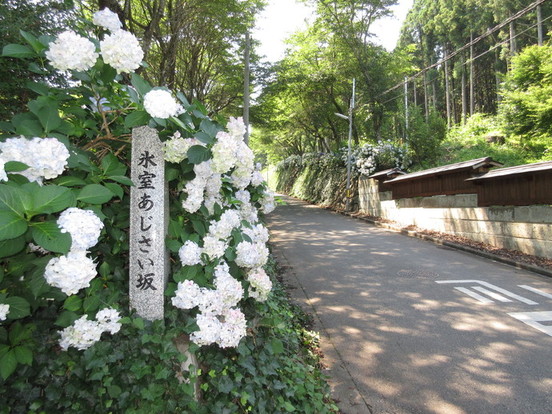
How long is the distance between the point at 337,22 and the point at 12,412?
20.5m

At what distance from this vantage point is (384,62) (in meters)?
19.2

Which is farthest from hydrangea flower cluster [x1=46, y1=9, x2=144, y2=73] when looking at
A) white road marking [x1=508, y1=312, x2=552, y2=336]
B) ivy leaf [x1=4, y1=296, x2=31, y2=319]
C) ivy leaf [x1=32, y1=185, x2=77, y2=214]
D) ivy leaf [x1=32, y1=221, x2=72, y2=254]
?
white road marking [x1=508, y1=312, x2=552, y2=336]

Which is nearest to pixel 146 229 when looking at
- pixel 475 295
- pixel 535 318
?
pixel 535 318

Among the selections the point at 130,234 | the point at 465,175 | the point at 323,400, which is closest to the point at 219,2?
the point at 465,175

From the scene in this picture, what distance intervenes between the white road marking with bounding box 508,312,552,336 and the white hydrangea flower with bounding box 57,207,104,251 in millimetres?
5221

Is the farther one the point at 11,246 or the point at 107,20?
the point at 107,20

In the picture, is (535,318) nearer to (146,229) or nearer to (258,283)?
(258,283)

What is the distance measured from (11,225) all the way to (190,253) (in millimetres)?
1031

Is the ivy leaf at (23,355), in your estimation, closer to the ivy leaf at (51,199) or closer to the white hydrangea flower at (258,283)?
the ivy leaf at (51,199)

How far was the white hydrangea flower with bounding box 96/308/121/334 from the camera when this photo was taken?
1846 millimetres

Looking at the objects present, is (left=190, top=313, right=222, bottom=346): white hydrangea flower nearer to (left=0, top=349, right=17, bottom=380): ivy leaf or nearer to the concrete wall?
(left=0, top=349, right=17, bottom=380): ivy leaf

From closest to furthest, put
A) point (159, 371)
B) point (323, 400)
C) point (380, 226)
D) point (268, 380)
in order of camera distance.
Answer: point (159, 371), point (268, 380), point (323, 400), point (380, 226)

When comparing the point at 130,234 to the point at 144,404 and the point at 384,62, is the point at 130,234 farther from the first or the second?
the point at 384,62

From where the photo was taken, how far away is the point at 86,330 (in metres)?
1.80
